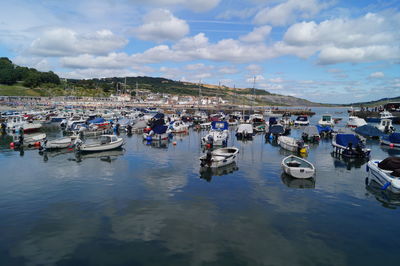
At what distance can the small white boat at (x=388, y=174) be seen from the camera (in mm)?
20198

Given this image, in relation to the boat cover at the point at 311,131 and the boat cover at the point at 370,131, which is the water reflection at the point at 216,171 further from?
the boat cover at the point at 370,131

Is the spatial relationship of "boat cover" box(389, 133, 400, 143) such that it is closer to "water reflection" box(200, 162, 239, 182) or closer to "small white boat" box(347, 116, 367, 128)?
"small white boat" box(347, 116, 367, 128)

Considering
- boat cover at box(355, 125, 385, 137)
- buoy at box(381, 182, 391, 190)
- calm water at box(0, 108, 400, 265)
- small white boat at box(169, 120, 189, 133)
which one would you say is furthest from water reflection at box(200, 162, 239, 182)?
boat cover at box(355, 125, 385, 137)

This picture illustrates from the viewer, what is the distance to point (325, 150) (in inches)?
1599

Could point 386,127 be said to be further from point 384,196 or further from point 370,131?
point 384,196

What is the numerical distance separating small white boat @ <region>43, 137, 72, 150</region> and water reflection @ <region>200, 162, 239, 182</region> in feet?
73.8

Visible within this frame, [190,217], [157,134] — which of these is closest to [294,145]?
[157,134]

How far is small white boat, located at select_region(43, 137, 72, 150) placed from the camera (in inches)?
1470

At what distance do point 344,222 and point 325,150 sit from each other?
2734 centimetres

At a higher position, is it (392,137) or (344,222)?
(392,137)

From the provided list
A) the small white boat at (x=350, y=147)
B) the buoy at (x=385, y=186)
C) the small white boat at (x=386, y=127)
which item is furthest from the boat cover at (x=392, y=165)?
the small white boat at (x=386, y=127)

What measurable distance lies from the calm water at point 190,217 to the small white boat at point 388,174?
104 centimetres

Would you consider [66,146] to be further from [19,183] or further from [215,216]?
[215,216]

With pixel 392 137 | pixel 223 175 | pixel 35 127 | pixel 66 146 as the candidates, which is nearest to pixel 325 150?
pixel 392 137
